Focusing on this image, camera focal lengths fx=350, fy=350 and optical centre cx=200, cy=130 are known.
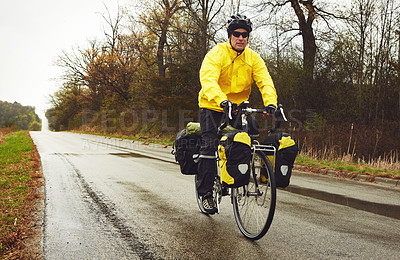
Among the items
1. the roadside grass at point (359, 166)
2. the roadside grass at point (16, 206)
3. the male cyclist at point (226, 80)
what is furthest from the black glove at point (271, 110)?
the roadside grass at point (359, 166)

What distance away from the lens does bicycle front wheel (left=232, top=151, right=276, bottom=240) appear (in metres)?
3.43

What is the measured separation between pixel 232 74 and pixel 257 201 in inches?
57.5

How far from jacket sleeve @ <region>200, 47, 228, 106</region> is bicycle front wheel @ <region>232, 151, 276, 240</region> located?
2.47ft

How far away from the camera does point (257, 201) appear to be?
12.0 ft

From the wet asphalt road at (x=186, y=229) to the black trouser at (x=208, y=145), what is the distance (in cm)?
62

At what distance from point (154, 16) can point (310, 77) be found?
13.5 m

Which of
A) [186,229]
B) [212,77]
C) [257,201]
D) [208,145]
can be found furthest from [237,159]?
[186,229]

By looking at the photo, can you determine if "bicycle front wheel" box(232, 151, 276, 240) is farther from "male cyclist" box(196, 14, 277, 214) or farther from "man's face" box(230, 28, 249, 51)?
"man's face" box(230, 28, 249, 51)

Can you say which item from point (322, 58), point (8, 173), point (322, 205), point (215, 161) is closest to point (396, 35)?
point (322, 58)

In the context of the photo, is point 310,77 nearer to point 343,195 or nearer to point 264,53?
point 264,53

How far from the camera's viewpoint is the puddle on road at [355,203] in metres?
5.28

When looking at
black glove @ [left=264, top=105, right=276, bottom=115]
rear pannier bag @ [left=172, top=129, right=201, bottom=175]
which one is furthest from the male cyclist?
rear pannier bag @ [left=172, top=129, right=201, bottom=175]

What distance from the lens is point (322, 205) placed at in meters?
5.58

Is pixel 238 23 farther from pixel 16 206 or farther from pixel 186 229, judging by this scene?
pixel 16 206
